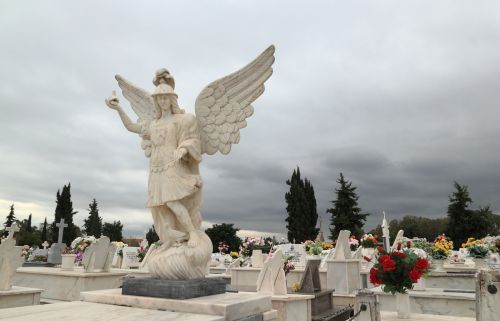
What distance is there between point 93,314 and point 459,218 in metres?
32.8

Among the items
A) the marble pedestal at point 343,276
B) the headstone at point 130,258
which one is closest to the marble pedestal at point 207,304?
the marble pedestal at point 343,276

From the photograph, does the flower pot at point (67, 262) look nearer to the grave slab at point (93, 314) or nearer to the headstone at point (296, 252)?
the grave slab at point (93, 314)

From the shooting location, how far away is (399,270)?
18.1 ft

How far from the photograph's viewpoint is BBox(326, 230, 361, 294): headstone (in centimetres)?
1031

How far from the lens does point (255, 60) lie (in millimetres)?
4746

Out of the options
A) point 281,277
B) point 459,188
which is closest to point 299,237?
point 459,188

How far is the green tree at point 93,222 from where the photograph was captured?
46.9 m

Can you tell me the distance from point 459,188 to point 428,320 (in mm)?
28450

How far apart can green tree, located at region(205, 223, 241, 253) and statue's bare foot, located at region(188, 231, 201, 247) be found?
32112 millimetres

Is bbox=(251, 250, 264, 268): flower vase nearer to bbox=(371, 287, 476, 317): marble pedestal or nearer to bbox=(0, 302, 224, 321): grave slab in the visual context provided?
bbox=(371, 287, 476, 317): marble pedestal

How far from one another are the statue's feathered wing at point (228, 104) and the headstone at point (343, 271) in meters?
7.16

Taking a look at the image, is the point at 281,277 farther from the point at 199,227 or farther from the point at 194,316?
the point at 194,316

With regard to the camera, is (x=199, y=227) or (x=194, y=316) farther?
(x=199, y=227)

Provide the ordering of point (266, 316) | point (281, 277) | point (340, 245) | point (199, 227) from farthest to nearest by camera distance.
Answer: point (340, 245)
point (281, 277)
point (199, 227)
point (266, 316)
